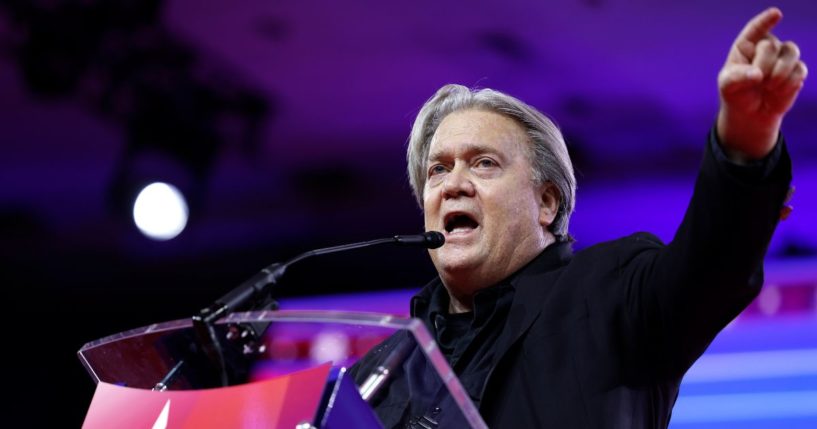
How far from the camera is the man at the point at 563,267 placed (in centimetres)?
123

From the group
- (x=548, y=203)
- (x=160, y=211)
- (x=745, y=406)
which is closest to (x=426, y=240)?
(x=548, y=203)

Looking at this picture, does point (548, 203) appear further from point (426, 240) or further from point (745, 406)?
point (745, 406)

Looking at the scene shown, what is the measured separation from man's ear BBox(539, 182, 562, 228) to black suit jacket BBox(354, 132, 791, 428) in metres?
0.34

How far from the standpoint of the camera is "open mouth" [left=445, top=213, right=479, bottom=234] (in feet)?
6.85

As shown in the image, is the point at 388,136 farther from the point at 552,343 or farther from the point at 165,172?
the point at 552,343

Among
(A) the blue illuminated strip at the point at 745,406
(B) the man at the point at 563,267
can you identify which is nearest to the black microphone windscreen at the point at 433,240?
(B) the man at the point at 563,267

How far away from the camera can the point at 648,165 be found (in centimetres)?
386

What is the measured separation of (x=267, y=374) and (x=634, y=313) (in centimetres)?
65

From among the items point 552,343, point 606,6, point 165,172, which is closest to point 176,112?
point 165,172

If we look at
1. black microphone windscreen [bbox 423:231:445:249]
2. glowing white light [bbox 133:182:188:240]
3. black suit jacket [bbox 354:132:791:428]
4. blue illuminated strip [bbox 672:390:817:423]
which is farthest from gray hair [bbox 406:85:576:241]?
glowing white light [bbox 133:182:188:240]

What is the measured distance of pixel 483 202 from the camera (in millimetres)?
2086

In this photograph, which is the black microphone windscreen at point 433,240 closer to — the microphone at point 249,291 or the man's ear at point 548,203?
the microphone at point 249,291

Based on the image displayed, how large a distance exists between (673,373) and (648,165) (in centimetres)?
238

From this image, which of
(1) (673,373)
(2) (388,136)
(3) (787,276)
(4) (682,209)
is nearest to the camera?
(1) (673,373)
